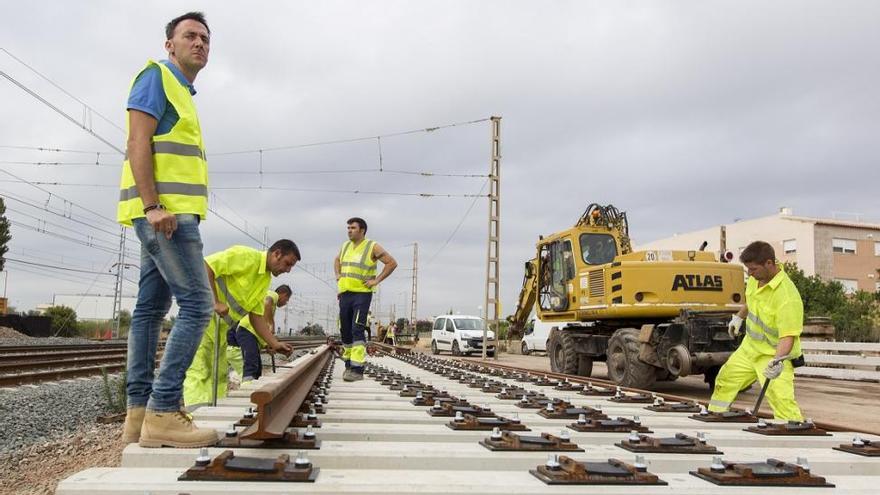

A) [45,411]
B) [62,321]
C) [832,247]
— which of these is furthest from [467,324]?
[832,247]

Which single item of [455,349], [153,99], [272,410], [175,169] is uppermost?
[153,99]

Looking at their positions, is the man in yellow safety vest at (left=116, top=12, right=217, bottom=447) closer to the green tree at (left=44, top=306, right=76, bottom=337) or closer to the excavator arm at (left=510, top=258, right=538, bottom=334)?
the excavator arm at (left=510, top=258, right=538, bottom=334)

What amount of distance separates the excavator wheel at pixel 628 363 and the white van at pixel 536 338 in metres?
19.5

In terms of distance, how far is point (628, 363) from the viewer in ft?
30.7

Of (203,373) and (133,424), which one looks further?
(203,373)

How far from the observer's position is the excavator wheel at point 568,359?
1160 centimetres

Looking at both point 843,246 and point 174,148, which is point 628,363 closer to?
point 174,148

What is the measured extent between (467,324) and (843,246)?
124ft

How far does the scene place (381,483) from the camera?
2.14 metres

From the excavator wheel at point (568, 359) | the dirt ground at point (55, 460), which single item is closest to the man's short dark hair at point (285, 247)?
the dirt ground at point (55, 460)

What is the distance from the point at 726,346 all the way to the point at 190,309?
768 cm

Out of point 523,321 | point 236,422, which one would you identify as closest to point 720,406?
point 236,422

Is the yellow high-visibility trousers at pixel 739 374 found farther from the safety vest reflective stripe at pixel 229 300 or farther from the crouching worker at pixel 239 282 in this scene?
the safety vest reflective stripe at pixel 229 300

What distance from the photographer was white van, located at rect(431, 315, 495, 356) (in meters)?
26.1
